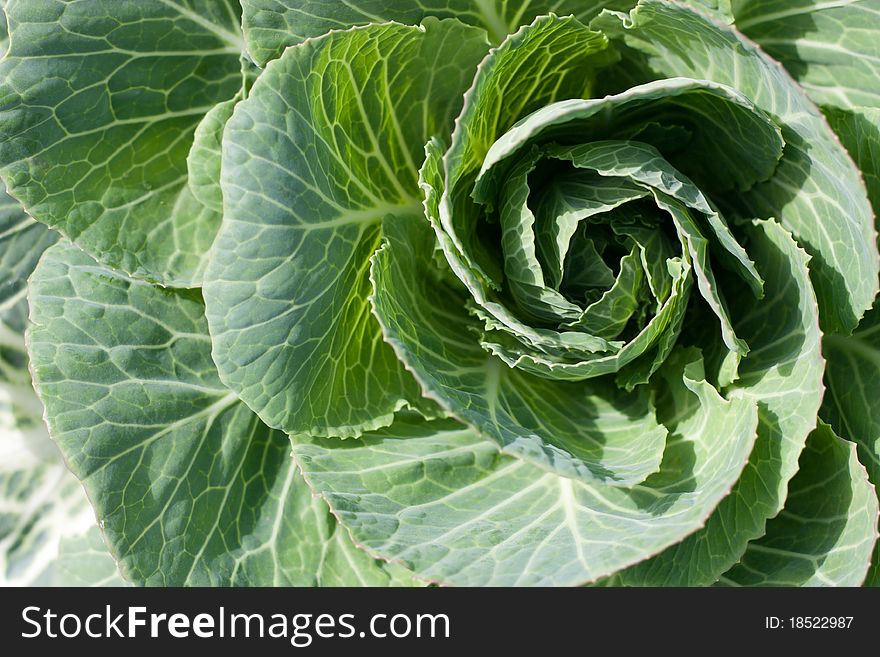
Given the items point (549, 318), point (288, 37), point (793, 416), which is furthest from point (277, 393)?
point (793, 416)

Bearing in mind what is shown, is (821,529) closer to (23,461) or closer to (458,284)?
(458,284)

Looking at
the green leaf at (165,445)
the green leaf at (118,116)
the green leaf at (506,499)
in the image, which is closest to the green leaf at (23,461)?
the green leaf at (165,445)

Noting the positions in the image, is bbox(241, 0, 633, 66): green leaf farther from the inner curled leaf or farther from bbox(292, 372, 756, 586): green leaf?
bbox(292, 372, 756, 586): green leaf

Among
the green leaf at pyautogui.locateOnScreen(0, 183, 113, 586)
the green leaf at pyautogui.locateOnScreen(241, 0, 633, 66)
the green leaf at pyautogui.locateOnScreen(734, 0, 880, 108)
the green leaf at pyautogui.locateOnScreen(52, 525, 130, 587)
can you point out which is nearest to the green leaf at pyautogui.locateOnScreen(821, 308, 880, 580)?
the green leaf at pyautogui.locateOnScreen(734, 0, 880, 108)

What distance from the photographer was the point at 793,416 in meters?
1.61

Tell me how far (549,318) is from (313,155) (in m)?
0.60

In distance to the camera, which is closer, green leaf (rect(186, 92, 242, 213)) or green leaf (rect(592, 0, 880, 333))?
green leaf (rect(592, 0, 880, 333))

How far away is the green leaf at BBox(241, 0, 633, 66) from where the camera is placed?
1.71m

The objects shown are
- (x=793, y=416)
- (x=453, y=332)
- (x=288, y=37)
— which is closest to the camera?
(x=793, y=416)

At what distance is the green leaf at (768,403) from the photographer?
1600 mm

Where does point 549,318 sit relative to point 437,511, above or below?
above

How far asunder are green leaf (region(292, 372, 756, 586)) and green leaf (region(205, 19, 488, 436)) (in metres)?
0.09

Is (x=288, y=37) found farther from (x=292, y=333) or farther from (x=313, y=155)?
(x=292, y=333)

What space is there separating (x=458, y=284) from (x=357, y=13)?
2.10 feet
